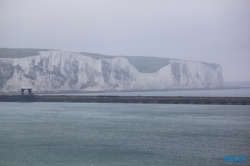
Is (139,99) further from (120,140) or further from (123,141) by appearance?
(123,141)

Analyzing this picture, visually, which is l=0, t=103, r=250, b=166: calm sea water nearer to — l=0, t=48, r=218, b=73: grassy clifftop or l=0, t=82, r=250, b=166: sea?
l=0, t=82, r=250, b=166: sea

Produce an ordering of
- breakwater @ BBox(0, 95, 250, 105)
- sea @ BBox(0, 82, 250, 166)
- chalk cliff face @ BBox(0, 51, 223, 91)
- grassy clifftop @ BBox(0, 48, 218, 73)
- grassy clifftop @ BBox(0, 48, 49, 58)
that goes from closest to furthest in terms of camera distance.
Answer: sea @ BBox(0, 82, 250, 166) → breakwater @ BBox(0, 95, 250, 105) → chalk cliff face @ BBox(0, 51, 223, 91) → grassy clifftop @ BBox(0, 48, 49, 58) → grassy clifftop @ BBox(0, 48, 218, 73)

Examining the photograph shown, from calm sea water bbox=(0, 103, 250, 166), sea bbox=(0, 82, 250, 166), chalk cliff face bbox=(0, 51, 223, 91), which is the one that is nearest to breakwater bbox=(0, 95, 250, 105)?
calm sea water bbox=(0, 103, 250, 166)

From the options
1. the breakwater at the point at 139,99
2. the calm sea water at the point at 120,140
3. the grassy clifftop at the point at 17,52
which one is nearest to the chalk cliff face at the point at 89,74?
the grassy clifftop at the point at 17,52

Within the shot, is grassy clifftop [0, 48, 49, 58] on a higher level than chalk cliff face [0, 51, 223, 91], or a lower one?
higher

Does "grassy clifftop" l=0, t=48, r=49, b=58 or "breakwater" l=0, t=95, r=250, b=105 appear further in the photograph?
"grassy clifftop" l=0, t=48, r=49, b=58

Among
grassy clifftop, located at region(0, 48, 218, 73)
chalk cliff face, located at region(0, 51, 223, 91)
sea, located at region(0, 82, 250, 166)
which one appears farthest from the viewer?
grassy clifftop, located at region(0, 48, 218, 73)

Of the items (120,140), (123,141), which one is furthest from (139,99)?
(123,141)

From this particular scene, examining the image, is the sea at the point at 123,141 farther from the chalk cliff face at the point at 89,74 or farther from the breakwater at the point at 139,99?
the chalk cliff face at the point at 89,74
